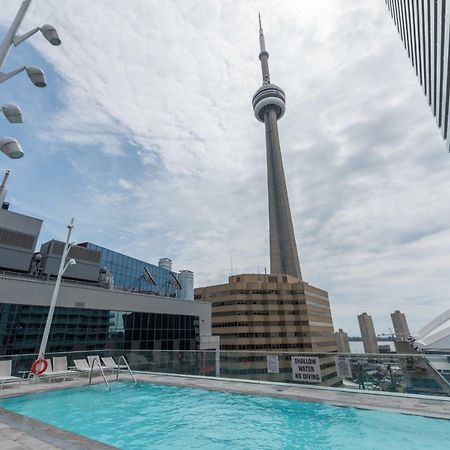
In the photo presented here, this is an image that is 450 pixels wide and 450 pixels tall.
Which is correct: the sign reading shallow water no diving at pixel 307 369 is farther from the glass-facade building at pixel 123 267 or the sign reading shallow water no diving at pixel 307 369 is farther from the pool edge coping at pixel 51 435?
the glass-facade building at pixel 123 267

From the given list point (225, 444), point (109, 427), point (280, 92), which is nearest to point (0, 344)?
point (109, 427)

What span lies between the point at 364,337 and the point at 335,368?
625 feet

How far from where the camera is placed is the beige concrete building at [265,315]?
91.1 meters

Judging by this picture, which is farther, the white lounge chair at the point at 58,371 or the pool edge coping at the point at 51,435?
the white lounge chair at the point at 58,371

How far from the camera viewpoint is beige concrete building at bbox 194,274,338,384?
91.1 metres

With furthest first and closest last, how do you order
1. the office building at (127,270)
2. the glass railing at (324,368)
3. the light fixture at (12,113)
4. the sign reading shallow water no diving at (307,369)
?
the office building at (127,270) < the sign reading shallow water no diving at (307,369) < the glass railing at (324,368) < the light fixture at (12,113)

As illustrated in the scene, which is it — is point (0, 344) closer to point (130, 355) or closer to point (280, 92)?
point (130, 355)

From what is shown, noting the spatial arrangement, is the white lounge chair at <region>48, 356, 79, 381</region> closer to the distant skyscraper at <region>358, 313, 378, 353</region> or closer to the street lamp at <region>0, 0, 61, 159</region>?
the street lamp at <region>0, 0, 61, 159</region>

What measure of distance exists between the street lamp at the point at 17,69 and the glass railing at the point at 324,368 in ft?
38.1

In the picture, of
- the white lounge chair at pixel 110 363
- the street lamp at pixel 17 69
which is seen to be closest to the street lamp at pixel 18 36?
the street lamp at pixel 17 69

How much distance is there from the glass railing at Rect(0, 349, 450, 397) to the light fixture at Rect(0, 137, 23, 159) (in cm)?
1151

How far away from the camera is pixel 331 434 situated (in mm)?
7203

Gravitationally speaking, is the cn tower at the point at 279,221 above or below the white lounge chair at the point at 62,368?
above

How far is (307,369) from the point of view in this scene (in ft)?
37.6
